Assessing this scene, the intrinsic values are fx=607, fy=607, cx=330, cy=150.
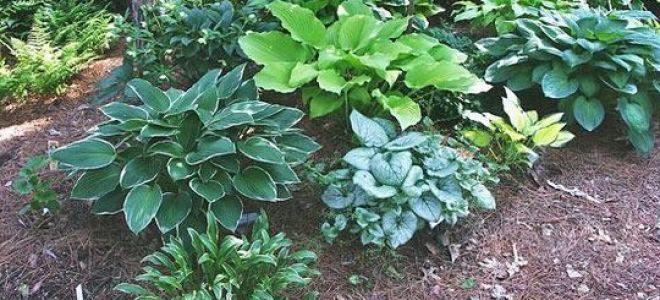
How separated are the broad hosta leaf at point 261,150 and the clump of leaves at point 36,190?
2.77 ft

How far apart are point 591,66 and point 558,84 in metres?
0.25

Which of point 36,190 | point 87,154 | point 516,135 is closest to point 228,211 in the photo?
point 87,154

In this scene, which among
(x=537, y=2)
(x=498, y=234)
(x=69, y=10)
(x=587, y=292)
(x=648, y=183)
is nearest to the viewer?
(x=587, y=292)

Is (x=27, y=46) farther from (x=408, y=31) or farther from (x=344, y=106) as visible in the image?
(x=408, y=31)

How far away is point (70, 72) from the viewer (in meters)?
3.78

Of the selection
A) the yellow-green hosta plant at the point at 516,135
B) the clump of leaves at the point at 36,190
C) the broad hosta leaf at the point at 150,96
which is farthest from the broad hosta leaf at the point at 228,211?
the yellow-green hosta plant at the point at 516,135

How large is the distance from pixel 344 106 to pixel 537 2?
60.0 inches

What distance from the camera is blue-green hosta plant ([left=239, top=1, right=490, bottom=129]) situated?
2.89 m

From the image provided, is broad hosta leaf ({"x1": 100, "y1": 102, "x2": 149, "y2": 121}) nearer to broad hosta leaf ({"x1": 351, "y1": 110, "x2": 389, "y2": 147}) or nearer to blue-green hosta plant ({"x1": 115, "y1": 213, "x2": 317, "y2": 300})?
blue-green hosta plant ({"x1": 115, "y1": 213, "x2": 317, "y2": 300})

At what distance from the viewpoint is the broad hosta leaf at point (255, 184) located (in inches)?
93.2

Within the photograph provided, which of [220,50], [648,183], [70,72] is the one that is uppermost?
[220,50]

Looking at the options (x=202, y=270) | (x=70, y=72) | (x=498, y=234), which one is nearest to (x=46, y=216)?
(x=202, y=270)

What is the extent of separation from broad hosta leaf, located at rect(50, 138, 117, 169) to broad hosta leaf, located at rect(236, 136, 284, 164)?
0.51 meters

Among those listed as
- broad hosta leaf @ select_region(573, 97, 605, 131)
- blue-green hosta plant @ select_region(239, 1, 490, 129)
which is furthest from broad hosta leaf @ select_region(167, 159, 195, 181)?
broad hosta leaf @ select_region(573, 97, 605, 131)
